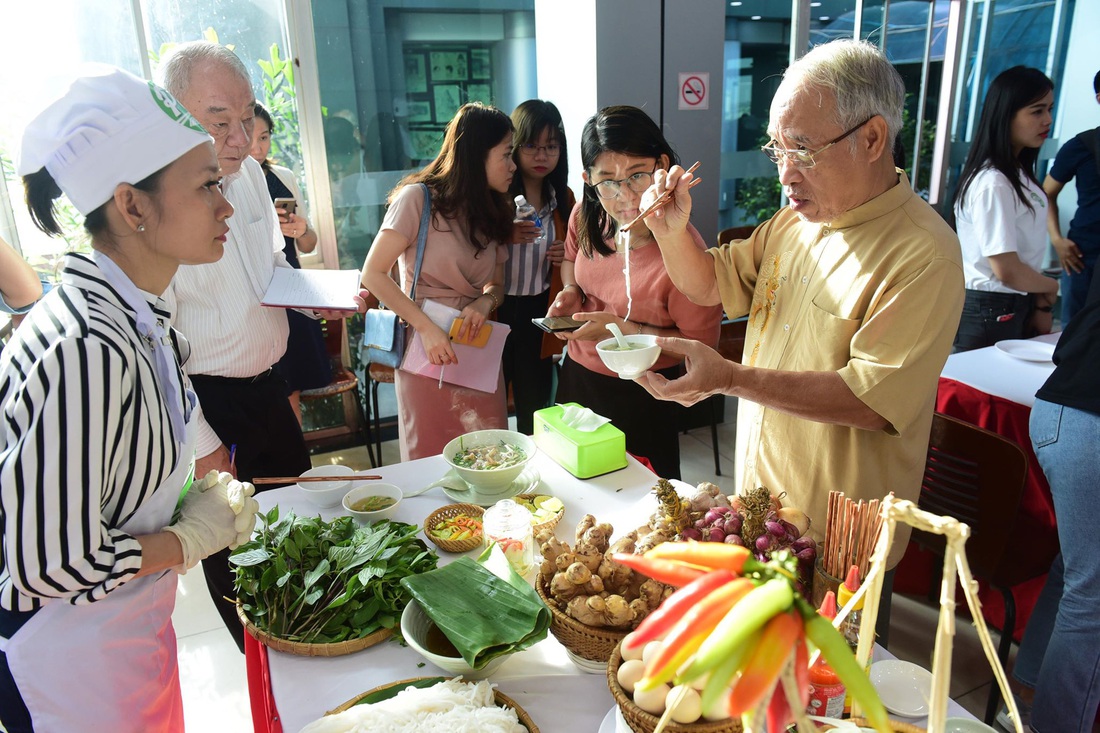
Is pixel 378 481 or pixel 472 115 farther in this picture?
→ pixel 472 115

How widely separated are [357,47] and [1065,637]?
405 centimetres

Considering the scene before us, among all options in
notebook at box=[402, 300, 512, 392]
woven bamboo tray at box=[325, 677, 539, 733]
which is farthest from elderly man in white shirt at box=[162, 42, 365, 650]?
woven bamboo tray at box=[325, 677, 539, 733]

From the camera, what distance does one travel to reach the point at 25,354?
1.12 meters

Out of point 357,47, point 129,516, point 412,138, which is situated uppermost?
point 357,47

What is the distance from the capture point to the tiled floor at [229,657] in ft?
7.36

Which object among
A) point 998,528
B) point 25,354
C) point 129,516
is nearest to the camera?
point 25,354

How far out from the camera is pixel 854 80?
1.44 metres

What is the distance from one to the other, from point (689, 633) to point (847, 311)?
116 centimetres

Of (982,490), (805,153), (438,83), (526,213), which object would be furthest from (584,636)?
(438,83)

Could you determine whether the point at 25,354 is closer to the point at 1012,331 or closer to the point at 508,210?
the point at 508,210

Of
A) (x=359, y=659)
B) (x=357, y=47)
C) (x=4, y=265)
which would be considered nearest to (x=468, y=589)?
(x=359, y=659)

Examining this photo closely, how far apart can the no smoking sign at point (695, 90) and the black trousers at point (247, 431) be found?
2720 millimetres

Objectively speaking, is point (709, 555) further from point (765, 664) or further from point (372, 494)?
point (372, 494)

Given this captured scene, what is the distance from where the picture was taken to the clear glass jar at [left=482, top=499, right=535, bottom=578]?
1.48 meters
